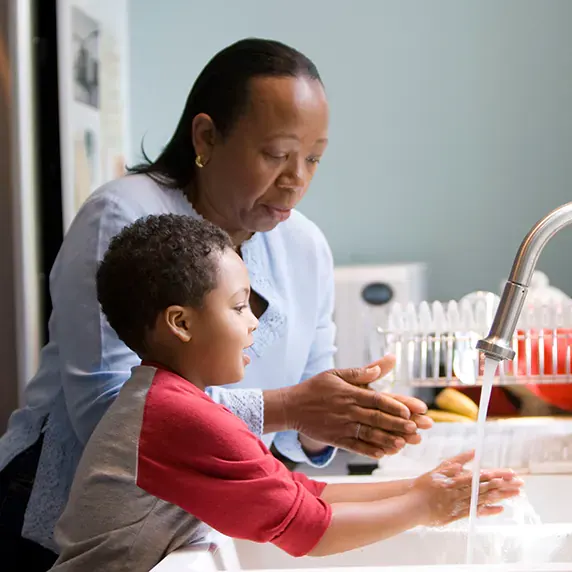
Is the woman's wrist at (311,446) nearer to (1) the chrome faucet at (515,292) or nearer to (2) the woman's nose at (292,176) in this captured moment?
(2) the woman's nose at (292,176)

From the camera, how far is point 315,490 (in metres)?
1.07

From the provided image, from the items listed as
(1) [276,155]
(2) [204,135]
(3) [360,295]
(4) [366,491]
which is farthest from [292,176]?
(3) [360,295]

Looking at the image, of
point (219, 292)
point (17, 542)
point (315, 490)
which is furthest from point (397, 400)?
point (17, 542)

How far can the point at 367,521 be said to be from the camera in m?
0.93

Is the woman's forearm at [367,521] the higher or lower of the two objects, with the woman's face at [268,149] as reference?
lower

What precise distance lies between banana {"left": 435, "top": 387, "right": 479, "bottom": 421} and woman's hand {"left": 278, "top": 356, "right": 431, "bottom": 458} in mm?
294

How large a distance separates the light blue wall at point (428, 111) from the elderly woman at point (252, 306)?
2.39 m

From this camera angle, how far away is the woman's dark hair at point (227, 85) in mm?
1215

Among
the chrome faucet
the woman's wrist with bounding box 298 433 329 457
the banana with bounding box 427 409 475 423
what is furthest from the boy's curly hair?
the banana with bounding box 427 409 475 423

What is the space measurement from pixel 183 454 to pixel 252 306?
1.45ft

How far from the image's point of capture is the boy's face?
3.08ft

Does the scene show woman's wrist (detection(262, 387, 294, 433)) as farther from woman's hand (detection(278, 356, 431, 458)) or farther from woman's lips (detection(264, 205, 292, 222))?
woman's lips (detection(264, 205, 292, 222))

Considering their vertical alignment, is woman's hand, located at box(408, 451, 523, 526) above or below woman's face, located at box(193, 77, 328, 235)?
below

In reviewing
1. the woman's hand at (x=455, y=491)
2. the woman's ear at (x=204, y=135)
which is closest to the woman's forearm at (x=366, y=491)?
the woman's hand at (x=455, y=491)
